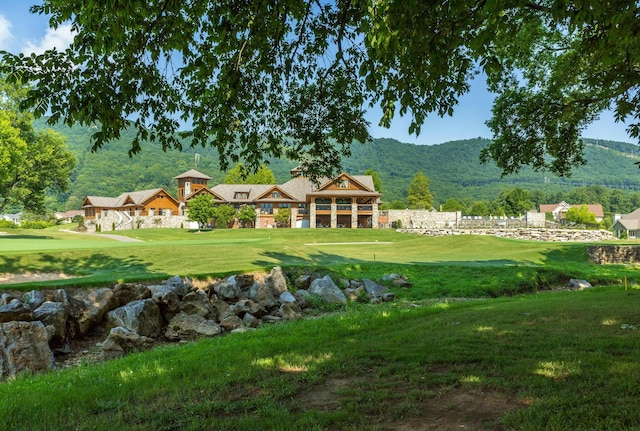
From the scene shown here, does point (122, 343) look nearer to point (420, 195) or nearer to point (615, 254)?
point (615, 254)

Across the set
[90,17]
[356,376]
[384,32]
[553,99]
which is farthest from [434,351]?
[553,99]

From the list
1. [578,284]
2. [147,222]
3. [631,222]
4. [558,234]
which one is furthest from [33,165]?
[631,222]

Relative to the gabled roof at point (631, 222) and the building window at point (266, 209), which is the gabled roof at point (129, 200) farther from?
the gabled roof at point (631, 222)

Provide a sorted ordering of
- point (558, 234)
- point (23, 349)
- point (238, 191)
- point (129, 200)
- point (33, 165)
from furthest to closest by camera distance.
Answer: point (129, 200), point (238, 191), point (558, 234), point (33, 165), point (23, 349)

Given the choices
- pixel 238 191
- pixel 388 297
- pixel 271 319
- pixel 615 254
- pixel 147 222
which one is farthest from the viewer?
pixel 238 191

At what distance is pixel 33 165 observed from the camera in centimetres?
3691

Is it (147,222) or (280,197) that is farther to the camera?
(280,197)

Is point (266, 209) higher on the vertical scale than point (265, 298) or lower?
higher

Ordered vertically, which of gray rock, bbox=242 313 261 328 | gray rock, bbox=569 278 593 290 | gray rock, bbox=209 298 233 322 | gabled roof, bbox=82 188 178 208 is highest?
gabled roof, bbox=82 188 178 208

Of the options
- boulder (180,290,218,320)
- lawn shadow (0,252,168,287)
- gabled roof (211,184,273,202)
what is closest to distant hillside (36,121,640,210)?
gabled roof (211,184,273,202)

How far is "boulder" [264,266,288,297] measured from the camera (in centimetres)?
1273

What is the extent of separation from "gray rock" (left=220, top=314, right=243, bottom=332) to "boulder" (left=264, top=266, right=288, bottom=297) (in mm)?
2458

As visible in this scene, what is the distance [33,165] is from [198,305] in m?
35.3

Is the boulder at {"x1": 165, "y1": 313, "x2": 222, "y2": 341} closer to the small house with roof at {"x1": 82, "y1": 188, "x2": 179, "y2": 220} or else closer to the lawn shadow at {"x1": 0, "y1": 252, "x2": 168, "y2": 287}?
the lawn shadow at {"x1": 0, "y1": 252, "x2": 168, "y2": 287}
